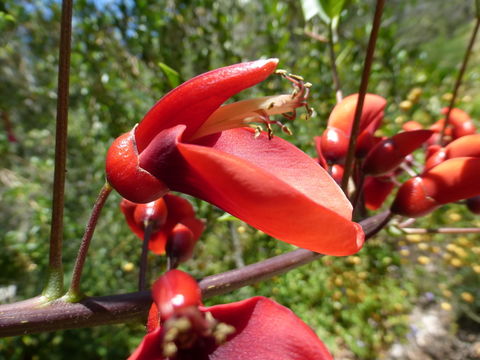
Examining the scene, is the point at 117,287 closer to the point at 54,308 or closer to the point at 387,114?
the point at 387,114

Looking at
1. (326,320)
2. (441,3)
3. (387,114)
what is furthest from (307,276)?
(441,3)

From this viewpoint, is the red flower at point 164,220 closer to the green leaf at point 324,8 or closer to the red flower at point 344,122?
the red flower at point 344,122

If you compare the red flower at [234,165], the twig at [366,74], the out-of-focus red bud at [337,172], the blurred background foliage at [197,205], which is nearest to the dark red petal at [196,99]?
the red flower at [234,165]

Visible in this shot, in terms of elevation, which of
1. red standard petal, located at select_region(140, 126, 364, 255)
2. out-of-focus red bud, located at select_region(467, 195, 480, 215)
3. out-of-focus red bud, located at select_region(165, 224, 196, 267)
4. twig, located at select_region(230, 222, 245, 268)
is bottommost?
twig, located at select_region(230, 222, 245, 268)

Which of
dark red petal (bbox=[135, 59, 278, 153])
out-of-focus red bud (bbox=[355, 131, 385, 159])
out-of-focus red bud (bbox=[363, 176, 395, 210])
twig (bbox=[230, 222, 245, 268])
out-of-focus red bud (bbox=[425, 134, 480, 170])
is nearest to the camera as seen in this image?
dark red petal (bbox=[135, 59, 278, 153])

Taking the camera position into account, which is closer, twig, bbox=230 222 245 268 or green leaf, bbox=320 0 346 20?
green leaf, bbox=320 0 346 20

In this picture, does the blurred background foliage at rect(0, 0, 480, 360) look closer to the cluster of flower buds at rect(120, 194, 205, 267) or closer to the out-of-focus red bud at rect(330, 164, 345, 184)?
the cluster of flower buds at rect(120, 194, 205, 267)

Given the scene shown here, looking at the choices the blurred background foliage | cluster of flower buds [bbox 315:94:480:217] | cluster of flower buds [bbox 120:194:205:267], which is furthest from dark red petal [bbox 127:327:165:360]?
the blurred background foliage
